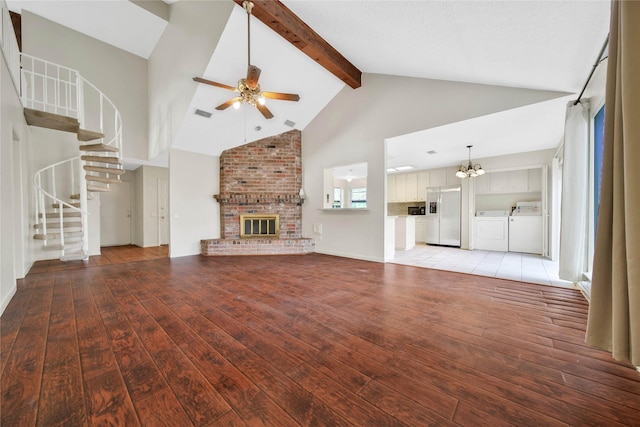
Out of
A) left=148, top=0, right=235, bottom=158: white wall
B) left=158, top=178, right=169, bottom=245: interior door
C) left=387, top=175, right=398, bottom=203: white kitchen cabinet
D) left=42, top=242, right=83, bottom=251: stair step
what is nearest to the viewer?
left=148, top=0, right=235, bottom=158: white wall

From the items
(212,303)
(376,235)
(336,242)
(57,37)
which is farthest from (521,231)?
(57,37)

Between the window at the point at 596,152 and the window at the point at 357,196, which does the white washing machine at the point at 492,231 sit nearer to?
the window at the point at 596,152

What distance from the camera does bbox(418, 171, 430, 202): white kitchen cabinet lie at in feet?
24.0

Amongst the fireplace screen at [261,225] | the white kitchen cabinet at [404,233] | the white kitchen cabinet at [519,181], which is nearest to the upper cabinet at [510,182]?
the white kitchen cabinet at [519,181]

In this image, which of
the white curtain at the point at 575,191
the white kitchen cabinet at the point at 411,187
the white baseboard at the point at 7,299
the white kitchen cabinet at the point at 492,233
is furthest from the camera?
the white kitchen cabinet at the point at 411,187

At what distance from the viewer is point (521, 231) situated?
18.5 ft

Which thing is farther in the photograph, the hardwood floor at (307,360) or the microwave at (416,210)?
the microwave at (416,210)

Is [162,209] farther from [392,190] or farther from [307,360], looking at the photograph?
[307,360]

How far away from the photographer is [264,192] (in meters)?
5.82

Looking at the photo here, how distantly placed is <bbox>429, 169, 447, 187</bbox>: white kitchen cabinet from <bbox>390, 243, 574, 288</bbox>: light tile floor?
2.39m

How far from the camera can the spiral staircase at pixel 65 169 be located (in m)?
4.24

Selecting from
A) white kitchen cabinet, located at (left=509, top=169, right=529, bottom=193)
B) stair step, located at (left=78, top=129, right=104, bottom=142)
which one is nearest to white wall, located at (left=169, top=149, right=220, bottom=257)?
stair step, located at (left=78, top=129, right=104, bottom=142)

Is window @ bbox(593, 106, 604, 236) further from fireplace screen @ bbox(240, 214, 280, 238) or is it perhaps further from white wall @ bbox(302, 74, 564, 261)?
fireplace screen @ bbox(240, 214, 280, 238)

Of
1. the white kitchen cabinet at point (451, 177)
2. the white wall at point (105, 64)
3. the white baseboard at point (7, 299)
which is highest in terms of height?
the white wall at point (105, 64)
